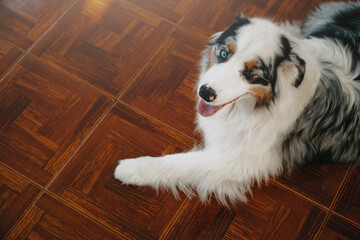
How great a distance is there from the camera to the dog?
50.8 inches

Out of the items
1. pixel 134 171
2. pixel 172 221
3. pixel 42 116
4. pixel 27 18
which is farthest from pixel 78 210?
pixel 27 18

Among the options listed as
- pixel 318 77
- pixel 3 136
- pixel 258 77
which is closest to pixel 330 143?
pixel 318 77

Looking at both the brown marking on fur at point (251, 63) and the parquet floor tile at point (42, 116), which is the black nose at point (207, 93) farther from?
the parquet floor tile at point (42, 116)

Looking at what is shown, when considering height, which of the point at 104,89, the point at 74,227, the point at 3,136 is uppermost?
the point at 104,89

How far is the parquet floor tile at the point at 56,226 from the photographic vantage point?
1679mm

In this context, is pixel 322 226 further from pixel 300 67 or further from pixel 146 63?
pixel 146 63

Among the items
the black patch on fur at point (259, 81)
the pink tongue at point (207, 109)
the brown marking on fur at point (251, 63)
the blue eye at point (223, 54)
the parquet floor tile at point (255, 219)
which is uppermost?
the brown marking on fur at point (251, 63)

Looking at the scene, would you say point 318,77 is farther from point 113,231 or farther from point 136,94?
point 113,231

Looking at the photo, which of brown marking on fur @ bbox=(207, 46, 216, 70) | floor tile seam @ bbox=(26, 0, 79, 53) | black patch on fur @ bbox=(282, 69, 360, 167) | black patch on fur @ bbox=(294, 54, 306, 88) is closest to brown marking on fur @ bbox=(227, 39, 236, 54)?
brown marking on fur @ bbox=(207, 46, 216, 70)

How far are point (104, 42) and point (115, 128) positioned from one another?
2.17ft

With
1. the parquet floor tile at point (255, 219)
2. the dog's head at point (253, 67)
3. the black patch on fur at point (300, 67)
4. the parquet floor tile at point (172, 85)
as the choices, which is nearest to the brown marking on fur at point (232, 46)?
the dog's head at point (253, 67)

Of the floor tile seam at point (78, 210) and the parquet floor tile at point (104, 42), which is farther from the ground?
the parquet floor tile at point (104, 42)

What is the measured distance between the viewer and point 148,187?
1.79 metres

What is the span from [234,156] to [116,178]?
0.69m
